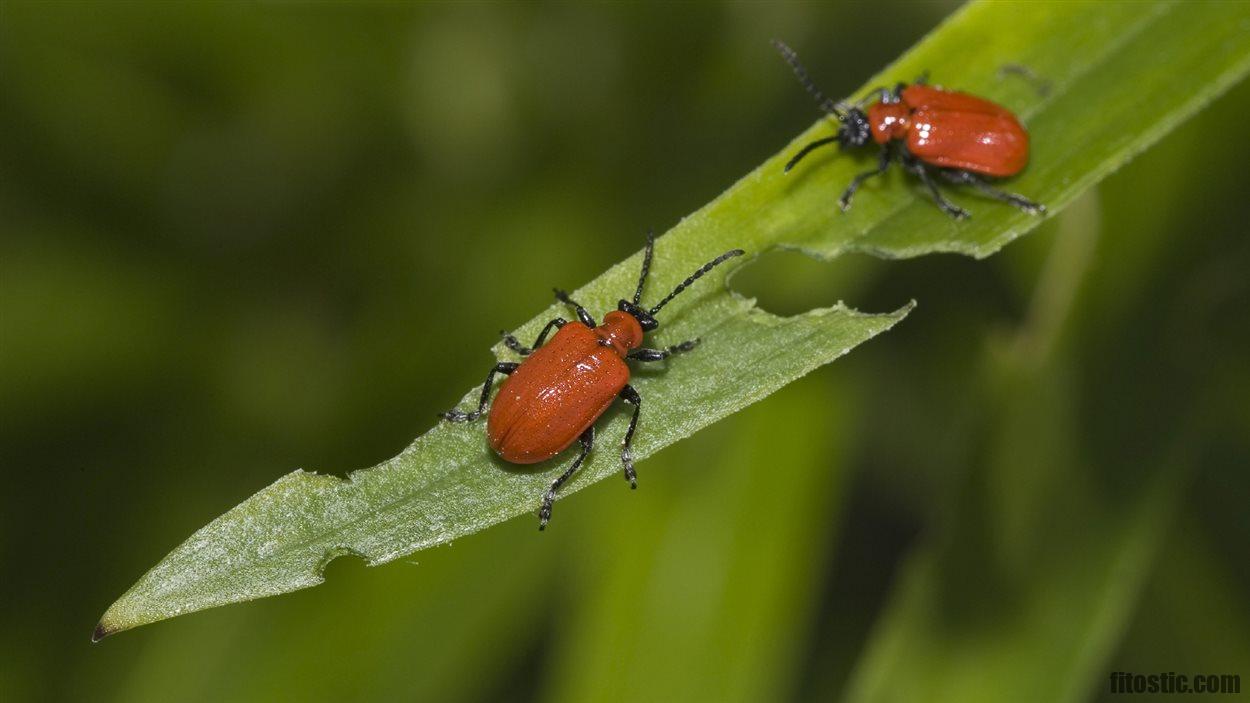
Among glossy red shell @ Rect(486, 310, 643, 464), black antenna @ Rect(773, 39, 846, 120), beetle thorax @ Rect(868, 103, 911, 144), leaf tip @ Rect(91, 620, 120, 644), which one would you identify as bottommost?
leaf tip @ Rect(91, 620, 120, 644)

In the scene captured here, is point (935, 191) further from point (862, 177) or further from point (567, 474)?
point (567, 474)

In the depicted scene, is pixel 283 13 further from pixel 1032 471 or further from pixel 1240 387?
pixel 1240 387

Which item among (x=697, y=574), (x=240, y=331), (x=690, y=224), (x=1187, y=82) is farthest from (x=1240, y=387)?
(x=240, y=331)

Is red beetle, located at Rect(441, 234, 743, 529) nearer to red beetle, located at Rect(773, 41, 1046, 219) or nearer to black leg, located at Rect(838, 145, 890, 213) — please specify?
black leg, located at Rect(838, 145, 890, 213)

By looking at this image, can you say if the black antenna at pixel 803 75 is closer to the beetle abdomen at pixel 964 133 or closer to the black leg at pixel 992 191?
the beetle abdomen at pixel 964 133

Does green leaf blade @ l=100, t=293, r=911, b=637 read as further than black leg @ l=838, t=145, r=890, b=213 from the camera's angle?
No

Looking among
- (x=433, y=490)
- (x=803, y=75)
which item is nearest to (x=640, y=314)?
(x=433, y=490)
